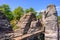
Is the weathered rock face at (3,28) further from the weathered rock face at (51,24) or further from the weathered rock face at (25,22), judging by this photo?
the weathered rock face at (25,22)

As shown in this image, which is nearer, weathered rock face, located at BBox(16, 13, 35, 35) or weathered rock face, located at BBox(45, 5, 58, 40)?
weathered rock face, located at BBox(45, 5, 58, 40)

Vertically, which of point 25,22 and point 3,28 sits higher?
point 3,28

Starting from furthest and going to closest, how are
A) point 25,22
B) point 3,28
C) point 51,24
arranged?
point 25,22 < point 51,24 < point 3,28

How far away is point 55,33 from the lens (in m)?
7.31

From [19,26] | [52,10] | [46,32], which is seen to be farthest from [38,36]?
[19,26]

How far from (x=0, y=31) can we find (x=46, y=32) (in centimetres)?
270

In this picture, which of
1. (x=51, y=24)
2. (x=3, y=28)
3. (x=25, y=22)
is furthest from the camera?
(x=25, y=22)

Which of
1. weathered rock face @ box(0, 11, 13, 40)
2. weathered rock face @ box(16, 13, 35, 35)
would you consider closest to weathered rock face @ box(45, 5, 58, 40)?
weathered rock face @ box(0, 11, 13, 40)

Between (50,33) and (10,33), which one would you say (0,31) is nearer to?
(10,33)

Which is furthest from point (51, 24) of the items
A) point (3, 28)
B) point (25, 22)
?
point (25, 22)

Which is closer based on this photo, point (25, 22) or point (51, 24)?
point (51, 24)

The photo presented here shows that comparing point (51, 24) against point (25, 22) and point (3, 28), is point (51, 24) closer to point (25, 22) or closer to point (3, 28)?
point (3, 28)

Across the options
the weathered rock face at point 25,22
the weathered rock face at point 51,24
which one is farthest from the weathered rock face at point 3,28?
the weathered rock face at point 25,22

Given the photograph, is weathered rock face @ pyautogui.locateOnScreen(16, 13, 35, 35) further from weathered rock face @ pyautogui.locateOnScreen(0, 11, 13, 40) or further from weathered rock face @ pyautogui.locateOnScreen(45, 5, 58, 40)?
weathered rock face @ pyautogui.locateOnScreen(0, 11, 13, 40)
